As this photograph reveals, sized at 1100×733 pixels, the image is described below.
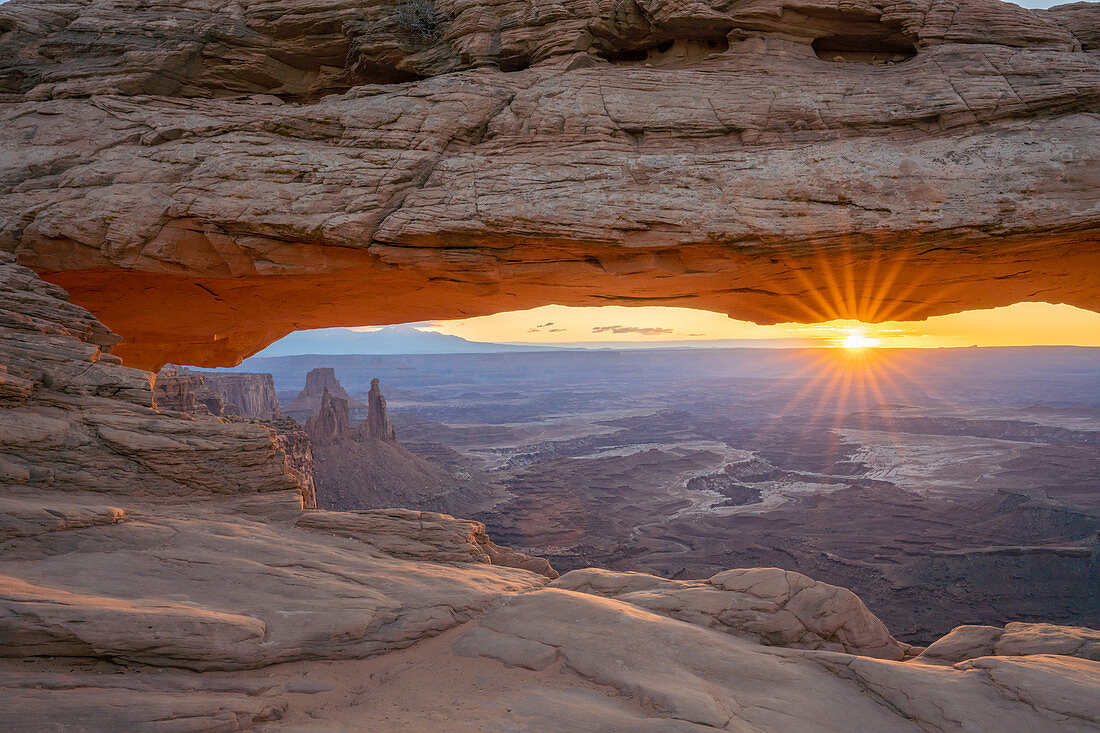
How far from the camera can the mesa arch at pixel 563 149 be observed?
445 inches

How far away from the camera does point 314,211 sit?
476 inches

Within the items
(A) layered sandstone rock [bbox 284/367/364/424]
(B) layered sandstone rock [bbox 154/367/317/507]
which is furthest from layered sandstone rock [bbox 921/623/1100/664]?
(A) layered sandstone rock [bbox 284/367/364/424]

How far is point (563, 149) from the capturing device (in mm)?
12266

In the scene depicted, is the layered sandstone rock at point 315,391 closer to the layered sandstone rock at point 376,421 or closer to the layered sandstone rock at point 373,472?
the layered sandstone rock at point 376,421

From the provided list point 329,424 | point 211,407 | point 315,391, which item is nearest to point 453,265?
point 211,407

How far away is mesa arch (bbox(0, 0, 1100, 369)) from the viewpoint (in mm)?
11312

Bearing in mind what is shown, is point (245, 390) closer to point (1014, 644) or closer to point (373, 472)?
point (373, 472)

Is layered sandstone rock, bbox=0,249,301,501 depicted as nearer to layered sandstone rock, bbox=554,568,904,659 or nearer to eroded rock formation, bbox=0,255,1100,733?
eroded rock formation, bbox=0,255,1100,733

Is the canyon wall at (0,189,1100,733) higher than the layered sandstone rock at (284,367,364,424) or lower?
higher

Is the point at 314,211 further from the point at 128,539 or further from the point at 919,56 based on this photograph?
the point at 919,56

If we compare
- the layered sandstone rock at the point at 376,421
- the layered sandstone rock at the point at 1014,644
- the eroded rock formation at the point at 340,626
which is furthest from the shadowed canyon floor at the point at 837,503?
the eroded rock formation at the point at 340,626

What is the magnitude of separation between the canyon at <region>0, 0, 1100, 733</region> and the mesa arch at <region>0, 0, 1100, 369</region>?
0.08 m

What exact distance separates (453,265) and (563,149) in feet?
11.8

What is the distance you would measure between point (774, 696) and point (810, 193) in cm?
941
